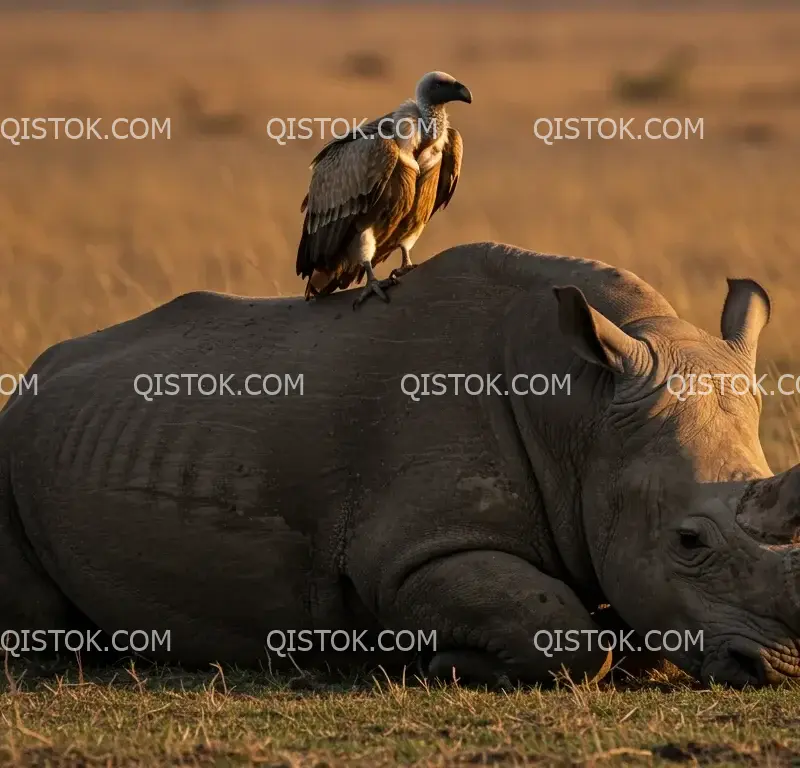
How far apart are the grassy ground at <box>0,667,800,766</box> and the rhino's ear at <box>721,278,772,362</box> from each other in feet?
4.64

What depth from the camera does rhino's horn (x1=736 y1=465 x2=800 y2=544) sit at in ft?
22.7

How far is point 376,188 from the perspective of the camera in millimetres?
8234

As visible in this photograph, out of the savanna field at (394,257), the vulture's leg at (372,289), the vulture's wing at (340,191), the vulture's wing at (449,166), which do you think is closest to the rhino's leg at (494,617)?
the savanna field at (394,257)

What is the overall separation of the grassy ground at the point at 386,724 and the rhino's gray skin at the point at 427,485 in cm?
31

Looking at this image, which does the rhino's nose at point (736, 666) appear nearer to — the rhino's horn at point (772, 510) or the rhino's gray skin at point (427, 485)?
the rhino's gray skin at point (427, 485)

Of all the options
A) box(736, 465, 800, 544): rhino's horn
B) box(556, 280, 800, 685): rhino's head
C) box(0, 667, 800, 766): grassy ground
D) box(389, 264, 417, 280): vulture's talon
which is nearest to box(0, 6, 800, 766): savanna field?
box(0, 667, 800, 766): grassy ground

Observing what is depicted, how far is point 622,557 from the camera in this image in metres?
7.38

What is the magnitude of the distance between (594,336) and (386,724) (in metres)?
1.69

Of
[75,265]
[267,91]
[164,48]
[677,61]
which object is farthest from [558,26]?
[75,265]

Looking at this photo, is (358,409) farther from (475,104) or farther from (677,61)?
(677,61)

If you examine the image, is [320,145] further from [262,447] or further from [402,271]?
[262,447]

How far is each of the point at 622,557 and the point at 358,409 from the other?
4.19 feet

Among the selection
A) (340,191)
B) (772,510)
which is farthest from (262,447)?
(772,510)

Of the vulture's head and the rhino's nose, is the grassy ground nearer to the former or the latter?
the rhino's nose
